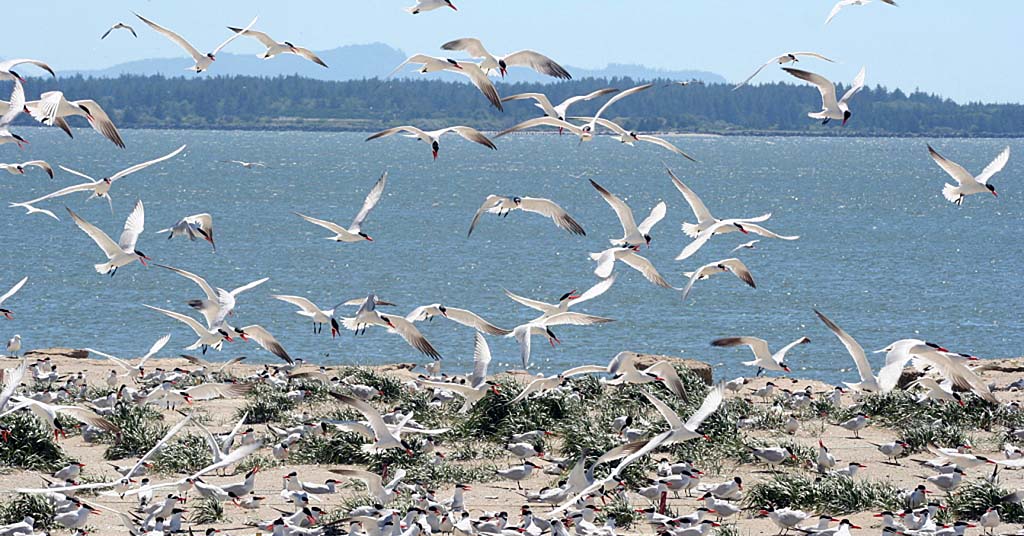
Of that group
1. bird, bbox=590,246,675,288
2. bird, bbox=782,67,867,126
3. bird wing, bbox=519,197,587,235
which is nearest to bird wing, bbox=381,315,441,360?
bird, bbox=590,246,675,288

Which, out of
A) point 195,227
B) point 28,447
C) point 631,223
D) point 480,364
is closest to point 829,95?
point 631,223

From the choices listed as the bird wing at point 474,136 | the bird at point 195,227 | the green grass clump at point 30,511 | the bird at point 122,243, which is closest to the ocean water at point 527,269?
the bird at point 195,227

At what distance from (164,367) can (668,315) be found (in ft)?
84.0

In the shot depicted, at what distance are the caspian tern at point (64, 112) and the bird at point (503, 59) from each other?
382 cm

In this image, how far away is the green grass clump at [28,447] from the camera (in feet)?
49.1

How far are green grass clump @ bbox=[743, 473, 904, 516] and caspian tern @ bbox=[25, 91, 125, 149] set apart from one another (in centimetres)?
729

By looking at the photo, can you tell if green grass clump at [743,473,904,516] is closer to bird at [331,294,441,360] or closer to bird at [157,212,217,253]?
bird at [331,294,441,360]

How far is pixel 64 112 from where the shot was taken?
14602mm

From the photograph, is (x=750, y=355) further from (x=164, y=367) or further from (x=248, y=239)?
(x=248, y=239)

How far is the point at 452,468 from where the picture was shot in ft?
48.6

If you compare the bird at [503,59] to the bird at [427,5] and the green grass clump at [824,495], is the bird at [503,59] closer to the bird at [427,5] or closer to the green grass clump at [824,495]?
the bird at [427,5]

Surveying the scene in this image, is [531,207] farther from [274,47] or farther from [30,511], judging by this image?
[30,511]

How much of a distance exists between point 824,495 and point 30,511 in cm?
771

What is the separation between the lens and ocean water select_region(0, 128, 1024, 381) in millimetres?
41375
